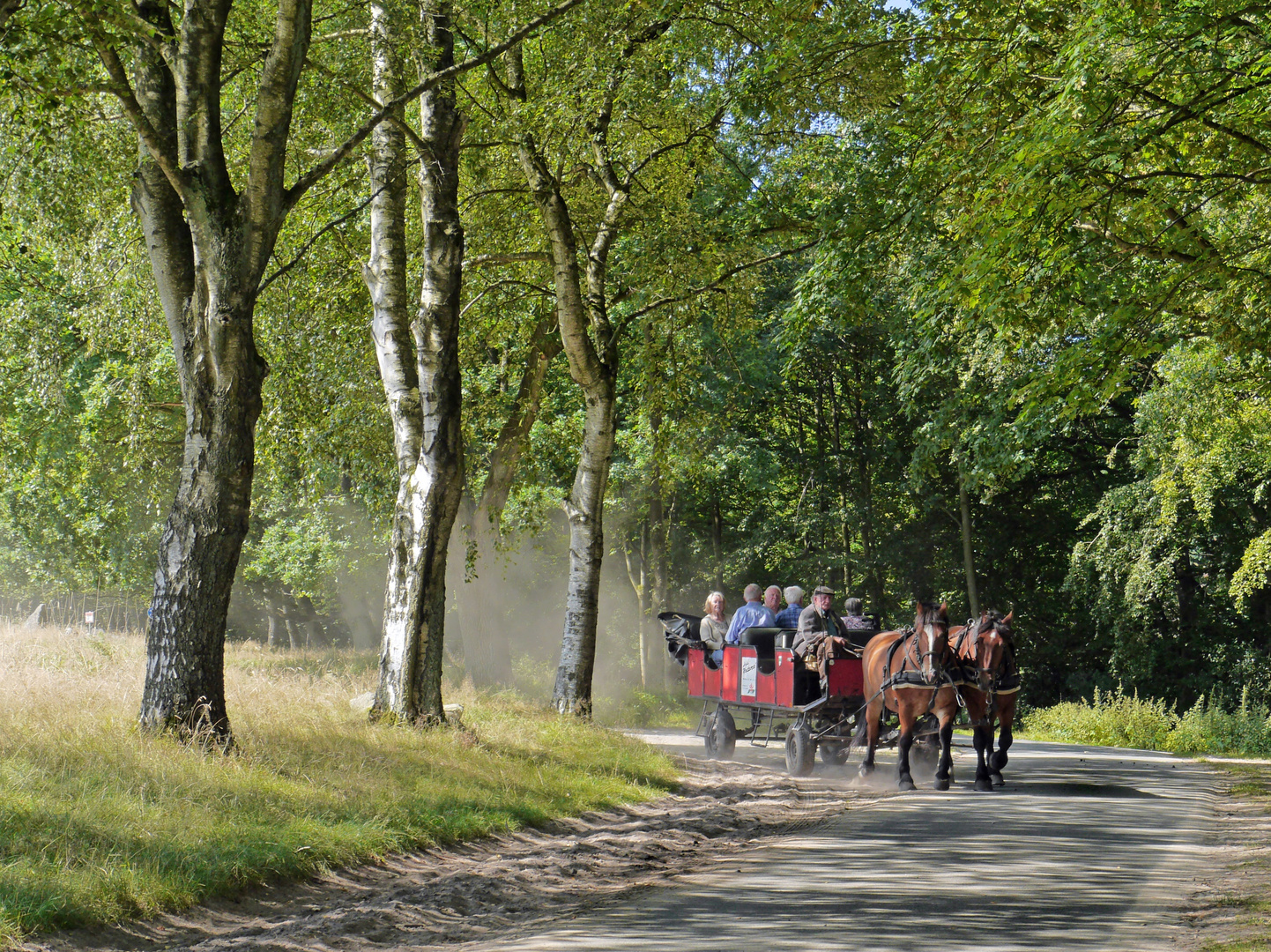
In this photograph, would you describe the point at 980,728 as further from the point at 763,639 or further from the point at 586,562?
the point at 586,562

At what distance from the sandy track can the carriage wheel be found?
2.57 m

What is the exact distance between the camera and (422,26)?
11492 mm

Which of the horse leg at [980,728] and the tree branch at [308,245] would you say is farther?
the horse leg at [980,728]

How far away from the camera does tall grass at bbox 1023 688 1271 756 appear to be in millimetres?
20203

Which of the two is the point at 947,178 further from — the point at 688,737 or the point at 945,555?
the point at 945,555

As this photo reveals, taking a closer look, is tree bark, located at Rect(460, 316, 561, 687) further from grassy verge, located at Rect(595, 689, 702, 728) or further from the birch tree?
the birch tree

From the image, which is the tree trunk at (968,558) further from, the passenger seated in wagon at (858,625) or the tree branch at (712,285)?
the passenger seated in wagon at (858,625)

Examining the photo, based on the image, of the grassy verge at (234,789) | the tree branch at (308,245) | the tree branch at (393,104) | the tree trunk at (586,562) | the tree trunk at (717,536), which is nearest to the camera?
the grassy verge at (234,789)

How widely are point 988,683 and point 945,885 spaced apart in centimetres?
582

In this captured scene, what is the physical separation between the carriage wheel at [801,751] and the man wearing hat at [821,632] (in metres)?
0.78

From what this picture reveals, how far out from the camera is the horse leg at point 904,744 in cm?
1223

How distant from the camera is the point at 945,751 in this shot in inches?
479

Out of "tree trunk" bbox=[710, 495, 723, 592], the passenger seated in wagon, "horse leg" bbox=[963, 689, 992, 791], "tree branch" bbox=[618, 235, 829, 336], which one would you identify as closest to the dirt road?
"horse leg" bbox=[963, 689, 992, 791]

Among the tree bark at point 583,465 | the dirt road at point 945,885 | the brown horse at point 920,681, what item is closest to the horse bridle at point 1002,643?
the brown horse at point 920,681
